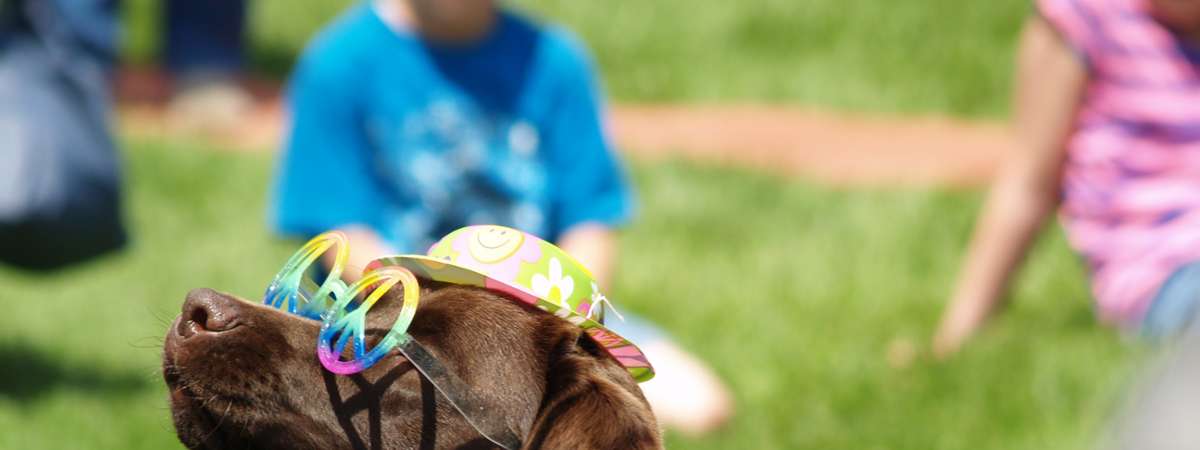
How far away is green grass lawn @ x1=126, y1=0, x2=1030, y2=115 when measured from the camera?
38.1ft

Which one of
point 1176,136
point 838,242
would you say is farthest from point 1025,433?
point 838,242

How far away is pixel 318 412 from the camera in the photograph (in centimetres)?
275

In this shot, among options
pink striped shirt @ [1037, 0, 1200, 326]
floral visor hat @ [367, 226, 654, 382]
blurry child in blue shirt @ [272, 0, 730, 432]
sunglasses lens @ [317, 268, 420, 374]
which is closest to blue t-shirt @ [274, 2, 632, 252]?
blurry child in blue shirt @ [272, 0, 730, 432]

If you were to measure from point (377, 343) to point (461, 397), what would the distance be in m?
0.19

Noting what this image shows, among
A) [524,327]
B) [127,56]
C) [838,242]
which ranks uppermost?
[524,327]

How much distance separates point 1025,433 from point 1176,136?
1.06 m

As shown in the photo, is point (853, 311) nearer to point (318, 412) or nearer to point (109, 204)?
point (109, 204)

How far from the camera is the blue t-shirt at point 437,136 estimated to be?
16.6 feet

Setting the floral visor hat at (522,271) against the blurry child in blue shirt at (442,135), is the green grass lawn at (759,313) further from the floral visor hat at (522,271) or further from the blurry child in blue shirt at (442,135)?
the floral visor hat at (522,271)

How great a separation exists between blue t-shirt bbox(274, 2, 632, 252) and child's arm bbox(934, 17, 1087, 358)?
1.35 meters

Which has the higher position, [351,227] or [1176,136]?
[1176,136]

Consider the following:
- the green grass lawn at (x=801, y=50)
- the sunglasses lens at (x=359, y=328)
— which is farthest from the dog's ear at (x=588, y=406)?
the green grass lawn at (x=801, y=50)

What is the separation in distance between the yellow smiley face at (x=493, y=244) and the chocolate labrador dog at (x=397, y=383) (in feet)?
0.29

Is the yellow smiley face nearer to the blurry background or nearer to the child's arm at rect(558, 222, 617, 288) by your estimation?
the blurry background
